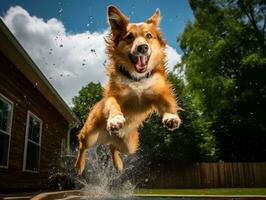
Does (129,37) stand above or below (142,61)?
above

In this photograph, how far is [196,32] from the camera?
18.4 m

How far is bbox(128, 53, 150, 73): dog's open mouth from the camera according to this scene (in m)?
2.20

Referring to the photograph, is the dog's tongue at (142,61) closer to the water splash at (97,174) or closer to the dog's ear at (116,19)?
the dog's ear at (116,19)

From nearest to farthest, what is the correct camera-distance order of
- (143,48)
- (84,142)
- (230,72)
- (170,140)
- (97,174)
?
(143,48) → (84,142) → (97,174) → (170,140) → (230,72)

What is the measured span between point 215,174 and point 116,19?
15.6 metres

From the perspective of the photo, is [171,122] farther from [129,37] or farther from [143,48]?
[129,37]

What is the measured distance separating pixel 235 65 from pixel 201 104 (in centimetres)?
227

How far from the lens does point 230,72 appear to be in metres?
17.4

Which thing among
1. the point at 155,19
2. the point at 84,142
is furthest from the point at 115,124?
the point at 84,142

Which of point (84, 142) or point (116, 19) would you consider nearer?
point (116, 19)

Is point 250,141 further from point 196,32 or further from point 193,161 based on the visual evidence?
point 196,32

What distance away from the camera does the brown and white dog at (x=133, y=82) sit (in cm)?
232

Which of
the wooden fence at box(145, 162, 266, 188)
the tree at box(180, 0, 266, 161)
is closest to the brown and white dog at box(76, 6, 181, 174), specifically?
the tree at box(180, 0, 266, 161)

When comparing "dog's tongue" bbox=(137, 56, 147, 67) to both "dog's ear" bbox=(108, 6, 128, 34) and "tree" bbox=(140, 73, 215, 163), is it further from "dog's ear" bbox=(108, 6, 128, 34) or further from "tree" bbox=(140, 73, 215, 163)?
"tree" bbox=(140, 73, 215, 163)
